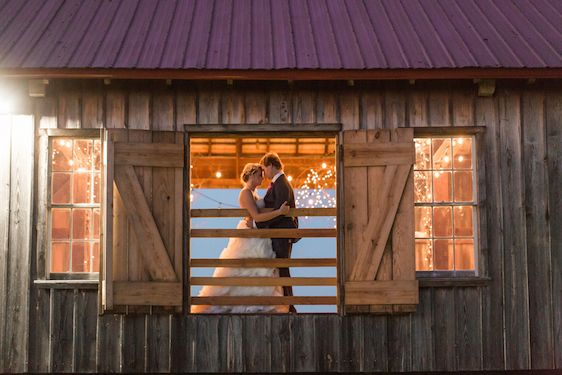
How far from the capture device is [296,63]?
8.23 m

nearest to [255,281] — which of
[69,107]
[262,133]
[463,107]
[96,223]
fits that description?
[262,133]

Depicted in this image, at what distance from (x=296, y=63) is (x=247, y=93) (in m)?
0.66

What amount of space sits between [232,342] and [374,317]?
4.79ft

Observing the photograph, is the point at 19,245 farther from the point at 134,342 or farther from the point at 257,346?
the point at 257,346

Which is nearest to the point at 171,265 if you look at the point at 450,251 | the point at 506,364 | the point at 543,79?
the point at 450,251

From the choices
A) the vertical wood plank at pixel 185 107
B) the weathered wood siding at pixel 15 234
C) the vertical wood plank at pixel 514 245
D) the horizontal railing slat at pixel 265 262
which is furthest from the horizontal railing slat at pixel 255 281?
the vertical wood plank at pixel 514 245

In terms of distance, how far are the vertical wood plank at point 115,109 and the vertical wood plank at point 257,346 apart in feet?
7.94

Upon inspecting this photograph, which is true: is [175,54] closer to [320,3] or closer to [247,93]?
[247,93]

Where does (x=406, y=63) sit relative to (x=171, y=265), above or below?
above

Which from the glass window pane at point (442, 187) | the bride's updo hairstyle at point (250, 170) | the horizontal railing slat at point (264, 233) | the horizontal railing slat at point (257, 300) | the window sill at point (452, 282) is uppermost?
the bride's updo hairstyle at point (250, 170)

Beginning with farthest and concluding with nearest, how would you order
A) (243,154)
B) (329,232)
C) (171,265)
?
(243,154), (329,232), (171,265)

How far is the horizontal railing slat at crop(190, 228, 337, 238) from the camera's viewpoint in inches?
343

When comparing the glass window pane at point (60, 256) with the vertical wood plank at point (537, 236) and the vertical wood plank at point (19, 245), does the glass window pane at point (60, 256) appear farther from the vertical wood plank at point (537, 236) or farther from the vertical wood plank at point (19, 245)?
the vertical wood plank at point (537, 236)

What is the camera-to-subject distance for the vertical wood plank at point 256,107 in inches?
334
